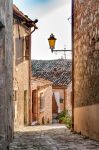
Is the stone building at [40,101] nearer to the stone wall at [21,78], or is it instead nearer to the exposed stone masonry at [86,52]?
the stone wall at [21,78]

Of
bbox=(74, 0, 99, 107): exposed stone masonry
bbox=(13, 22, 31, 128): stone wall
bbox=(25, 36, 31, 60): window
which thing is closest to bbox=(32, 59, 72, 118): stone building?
bbox=(25, 36, 31, 60): window

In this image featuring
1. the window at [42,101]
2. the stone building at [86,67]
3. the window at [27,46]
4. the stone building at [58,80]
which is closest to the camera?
the stone building at [86,67]

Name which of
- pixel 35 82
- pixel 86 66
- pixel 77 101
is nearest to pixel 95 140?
pixel 86 66

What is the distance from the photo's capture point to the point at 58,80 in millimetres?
40406

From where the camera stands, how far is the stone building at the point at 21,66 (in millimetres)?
19656

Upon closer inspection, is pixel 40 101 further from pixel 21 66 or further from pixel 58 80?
pixel 58 80

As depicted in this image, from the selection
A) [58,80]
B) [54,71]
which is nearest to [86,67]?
[58,80]

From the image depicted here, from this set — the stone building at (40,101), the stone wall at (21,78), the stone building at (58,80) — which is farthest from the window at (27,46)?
the stone building at (58,80)

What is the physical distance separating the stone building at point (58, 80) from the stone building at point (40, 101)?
583 centimetres

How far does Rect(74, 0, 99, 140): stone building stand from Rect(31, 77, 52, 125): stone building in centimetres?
925

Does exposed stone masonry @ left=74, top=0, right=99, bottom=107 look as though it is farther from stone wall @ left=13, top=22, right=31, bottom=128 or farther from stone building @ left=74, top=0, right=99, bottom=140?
stone wall @ left=13, top=22, right=31, bottom=128

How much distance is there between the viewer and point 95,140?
12148mm

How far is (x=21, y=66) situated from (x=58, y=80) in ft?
63.0

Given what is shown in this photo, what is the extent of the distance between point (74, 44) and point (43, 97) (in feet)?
44.9
